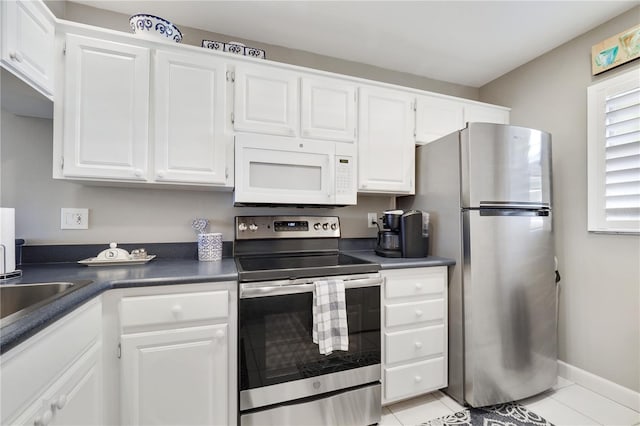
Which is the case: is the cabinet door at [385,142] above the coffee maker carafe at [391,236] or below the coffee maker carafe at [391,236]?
above

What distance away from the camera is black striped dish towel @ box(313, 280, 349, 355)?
1.41 m

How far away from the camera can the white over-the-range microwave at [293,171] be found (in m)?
1.69

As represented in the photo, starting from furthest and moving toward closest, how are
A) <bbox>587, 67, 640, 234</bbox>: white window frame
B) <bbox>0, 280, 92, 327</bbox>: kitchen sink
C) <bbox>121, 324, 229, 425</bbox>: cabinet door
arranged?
1. <bbox>587, 67, 640, 234</bbox>: white window frame
2. <bbox>121, 324, 229, 425</bbox>: cabinet door
3. <bbox>0, 280, 92, 327</bbox>: kitchen sink

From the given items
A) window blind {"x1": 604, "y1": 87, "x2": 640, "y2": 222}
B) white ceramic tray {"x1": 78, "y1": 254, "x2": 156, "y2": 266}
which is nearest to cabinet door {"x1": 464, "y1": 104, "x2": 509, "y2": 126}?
window blind {"x1": 604, "y1": 87, "x2": 640, "y2": 222}

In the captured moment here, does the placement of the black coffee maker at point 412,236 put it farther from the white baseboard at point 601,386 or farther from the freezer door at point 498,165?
the white baseboard at point 601,386

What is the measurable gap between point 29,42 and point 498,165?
2.43 meters

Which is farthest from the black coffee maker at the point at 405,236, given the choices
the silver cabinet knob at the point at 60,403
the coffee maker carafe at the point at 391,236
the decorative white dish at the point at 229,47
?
the silver cabinet knob at the point at 60,403

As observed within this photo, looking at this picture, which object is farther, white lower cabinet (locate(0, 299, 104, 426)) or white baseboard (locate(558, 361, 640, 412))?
white baseboard (locate(558, 361, 640, 412))

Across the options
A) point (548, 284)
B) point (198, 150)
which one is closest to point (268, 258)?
point (198, 150)

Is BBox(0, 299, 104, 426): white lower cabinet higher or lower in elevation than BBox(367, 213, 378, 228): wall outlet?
lower

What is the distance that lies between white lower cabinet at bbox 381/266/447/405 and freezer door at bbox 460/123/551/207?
1.79 feet

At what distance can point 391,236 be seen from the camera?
1.96m

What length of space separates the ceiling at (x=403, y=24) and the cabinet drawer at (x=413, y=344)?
6.55 ft

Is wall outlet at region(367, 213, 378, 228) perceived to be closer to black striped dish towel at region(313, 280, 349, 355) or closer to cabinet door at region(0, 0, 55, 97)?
black striped dish towel at region(313, 280, 349, 355)
